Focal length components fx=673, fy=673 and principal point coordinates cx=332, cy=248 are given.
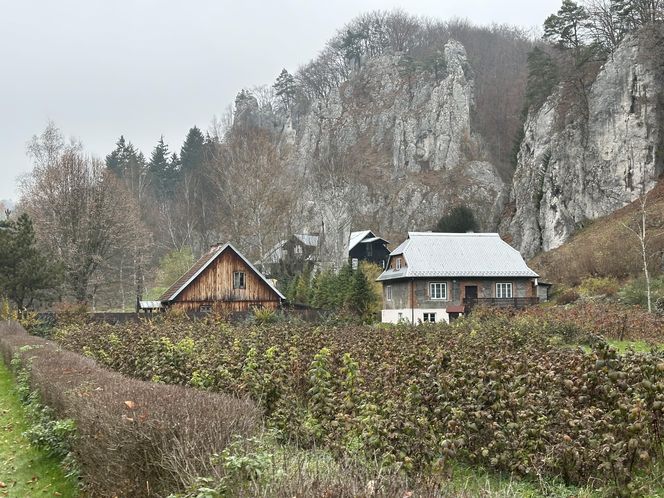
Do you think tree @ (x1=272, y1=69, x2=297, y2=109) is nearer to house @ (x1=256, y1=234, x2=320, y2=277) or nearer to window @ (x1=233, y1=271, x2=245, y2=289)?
house @ (x1=256, y1=234, x2=320, y2=277)

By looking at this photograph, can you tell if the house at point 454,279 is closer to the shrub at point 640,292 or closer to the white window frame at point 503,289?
the white window frame at point 503,289

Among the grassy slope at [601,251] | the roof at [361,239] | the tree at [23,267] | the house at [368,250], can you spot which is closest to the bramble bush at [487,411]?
the grassy slope at [601,251]

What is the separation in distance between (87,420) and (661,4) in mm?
57690

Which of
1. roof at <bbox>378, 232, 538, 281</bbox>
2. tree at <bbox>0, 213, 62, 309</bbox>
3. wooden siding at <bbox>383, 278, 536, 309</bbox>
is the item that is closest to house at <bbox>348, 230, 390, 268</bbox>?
roof at <bbox>378, 232, 538, 281</bbox>

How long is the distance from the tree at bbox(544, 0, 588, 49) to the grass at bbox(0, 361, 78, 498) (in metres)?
60.0

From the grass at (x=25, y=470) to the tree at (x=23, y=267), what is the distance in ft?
90.6

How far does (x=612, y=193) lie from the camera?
50.8m

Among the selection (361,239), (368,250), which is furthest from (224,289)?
(368,250)

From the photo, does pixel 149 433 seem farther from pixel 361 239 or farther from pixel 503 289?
pixel 361 239

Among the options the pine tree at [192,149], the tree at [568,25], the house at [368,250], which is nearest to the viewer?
the tree at [568,25]

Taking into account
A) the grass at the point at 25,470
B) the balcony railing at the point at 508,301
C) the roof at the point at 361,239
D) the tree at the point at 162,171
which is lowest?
the grass at the point at 25,470

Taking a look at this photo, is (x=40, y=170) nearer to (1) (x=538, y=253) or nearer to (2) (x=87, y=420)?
(1) (x=538, y=253)

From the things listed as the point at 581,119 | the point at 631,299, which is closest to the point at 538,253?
the point at 581,119

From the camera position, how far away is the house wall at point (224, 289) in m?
36.7
